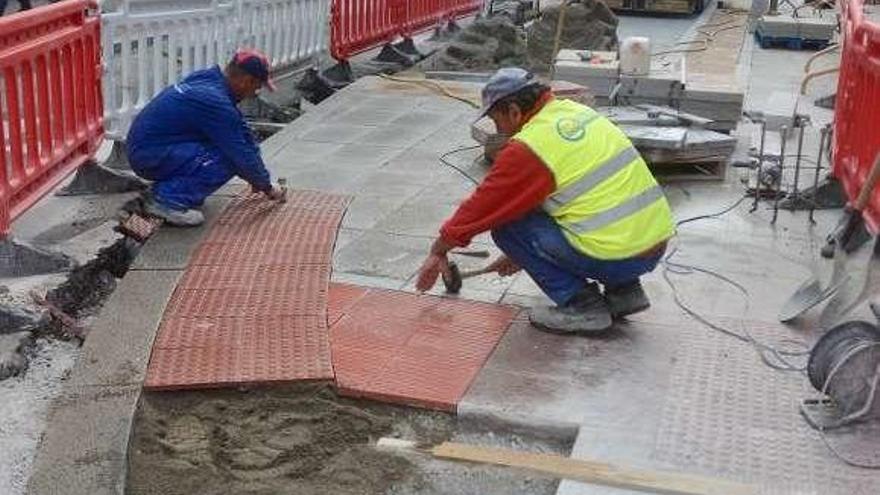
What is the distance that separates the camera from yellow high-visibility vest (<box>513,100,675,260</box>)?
468 centimetres

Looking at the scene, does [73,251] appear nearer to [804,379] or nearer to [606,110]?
[804,379]

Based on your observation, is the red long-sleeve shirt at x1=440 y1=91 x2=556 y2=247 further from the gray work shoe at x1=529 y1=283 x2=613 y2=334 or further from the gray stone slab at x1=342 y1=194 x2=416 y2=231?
the gray stone slab at x1=342 y1=194 x2=416 y2=231

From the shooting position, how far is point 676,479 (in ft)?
12.0

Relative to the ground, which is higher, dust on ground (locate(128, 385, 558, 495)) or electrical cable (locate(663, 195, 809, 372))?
electrical cable (locate(663, 195, 809, 372))

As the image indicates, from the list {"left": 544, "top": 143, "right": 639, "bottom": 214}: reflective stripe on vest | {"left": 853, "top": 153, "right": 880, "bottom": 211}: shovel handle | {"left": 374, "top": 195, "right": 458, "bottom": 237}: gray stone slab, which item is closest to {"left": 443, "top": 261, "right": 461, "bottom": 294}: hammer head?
{"left": 544, "top": 143, "right": 639, "bottom": 214}: reflective stripe on vest

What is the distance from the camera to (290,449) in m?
4.01

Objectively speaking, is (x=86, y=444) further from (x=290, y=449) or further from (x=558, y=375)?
(x=558, y=375)

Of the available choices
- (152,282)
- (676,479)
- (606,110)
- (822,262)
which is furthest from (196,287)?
(606,110)

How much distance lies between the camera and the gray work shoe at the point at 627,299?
496cm

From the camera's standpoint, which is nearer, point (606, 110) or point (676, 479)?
point (676, 479)

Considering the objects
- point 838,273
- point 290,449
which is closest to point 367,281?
point 290,449

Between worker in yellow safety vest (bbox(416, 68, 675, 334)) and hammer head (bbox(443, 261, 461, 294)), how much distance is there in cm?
31

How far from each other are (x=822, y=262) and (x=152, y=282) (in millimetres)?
3313

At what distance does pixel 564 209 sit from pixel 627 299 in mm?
527
